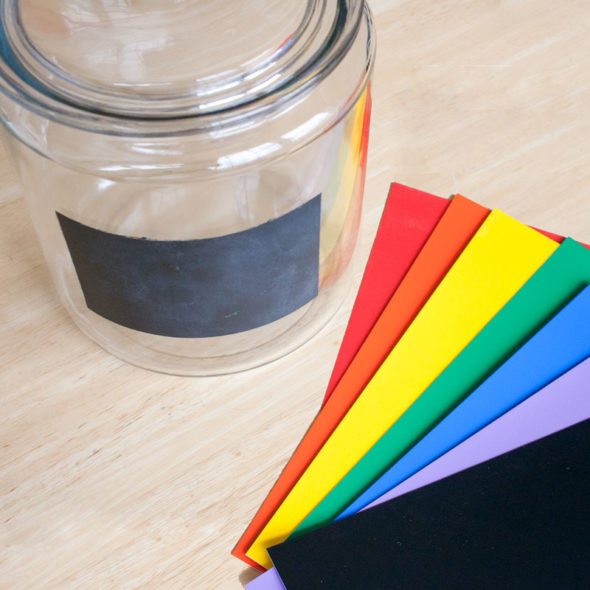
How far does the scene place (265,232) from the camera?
1.72 feet

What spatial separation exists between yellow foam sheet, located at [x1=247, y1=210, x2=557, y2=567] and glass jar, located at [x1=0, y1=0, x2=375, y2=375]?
0.09 meters

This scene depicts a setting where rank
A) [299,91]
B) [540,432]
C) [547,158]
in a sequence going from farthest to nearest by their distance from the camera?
[547,158] < [540,432] < [299,91]

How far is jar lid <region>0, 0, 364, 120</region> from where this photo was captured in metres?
0.47

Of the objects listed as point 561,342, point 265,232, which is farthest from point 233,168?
point 561,342

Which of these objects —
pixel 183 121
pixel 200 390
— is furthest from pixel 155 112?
pixel 200 390

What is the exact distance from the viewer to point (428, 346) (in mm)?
627

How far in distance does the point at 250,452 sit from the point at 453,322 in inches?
7.4

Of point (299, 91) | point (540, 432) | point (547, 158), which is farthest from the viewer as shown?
point (547, 158)

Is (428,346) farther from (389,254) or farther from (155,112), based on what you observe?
(155,112)

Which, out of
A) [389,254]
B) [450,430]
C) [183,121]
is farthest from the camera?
[389,254]

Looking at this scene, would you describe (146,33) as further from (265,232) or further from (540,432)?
(540,432)

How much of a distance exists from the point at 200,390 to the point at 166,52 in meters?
0.27

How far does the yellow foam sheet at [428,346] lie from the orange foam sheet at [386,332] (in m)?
0.01

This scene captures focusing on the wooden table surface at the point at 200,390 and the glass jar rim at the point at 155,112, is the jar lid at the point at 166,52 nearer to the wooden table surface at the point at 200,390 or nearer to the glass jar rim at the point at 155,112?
the glass jar rim at the point at 155,112
